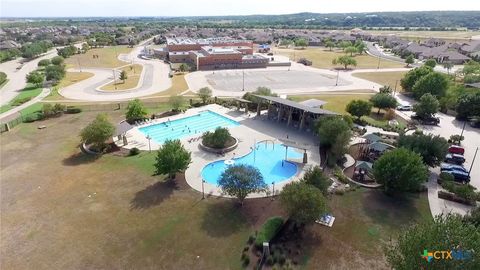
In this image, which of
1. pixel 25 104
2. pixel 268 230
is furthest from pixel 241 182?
pixel 25 104

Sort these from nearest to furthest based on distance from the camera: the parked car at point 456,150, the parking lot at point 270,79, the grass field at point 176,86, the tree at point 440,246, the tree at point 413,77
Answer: the tree at point 440,246 < the parked car at point 456,150 < the tree at point 413,77 < the grass field at point 176,86 < the parking lot at point 270,79

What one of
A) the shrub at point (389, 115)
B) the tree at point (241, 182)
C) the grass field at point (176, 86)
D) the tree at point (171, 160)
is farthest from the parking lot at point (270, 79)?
the tree at point (241, 182)

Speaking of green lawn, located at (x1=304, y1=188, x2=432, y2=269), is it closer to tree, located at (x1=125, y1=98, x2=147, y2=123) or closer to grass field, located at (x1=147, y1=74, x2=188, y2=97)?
tree, located at (x1=125, y1=98, x2=147, y2=123)

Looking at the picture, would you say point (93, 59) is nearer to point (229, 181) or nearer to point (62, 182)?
point (62, 182)

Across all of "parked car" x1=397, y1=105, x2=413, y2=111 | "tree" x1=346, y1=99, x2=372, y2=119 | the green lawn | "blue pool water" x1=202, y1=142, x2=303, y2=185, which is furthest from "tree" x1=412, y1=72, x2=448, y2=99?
the green lawn

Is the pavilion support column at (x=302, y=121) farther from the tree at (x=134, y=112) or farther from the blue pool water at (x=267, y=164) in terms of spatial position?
the tree at (x=134, y=112)
